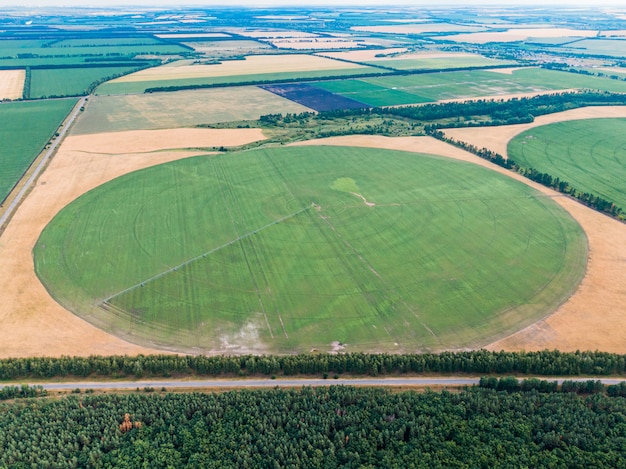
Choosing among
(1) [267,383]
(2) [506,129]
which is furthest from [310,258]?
(2) [506,129]

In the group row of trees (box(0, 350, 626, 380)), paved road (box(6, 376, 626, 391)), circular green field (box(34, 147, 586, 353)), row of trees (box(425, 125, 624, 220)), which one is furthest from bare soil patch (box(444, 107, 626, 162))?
paved road (box(6, 376, 626, 391))

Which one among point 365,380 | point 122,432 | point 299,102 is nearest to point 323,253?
point 365,380

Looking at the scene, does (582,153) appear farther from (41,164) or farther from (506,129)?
(41,164)

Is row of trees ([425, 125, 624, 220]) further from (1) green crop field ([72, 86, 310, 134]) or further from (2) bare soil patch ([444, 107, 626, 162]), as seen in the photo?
(1) green crop field ([72, 86, 310, 134])

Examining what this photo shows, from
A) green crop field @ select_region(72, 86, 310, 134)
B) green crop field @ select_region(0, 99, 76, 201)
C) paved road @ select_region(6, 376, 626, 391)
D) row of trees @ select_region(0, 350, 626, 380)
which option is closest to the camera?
paved road @ select_region(6, 376, 626, 391)

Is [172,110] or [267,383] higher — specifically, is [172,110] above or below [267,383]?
above

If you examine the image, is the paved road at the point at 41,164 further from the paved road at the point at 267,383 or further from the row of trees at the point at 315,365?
the paved road at the point at 267,383
